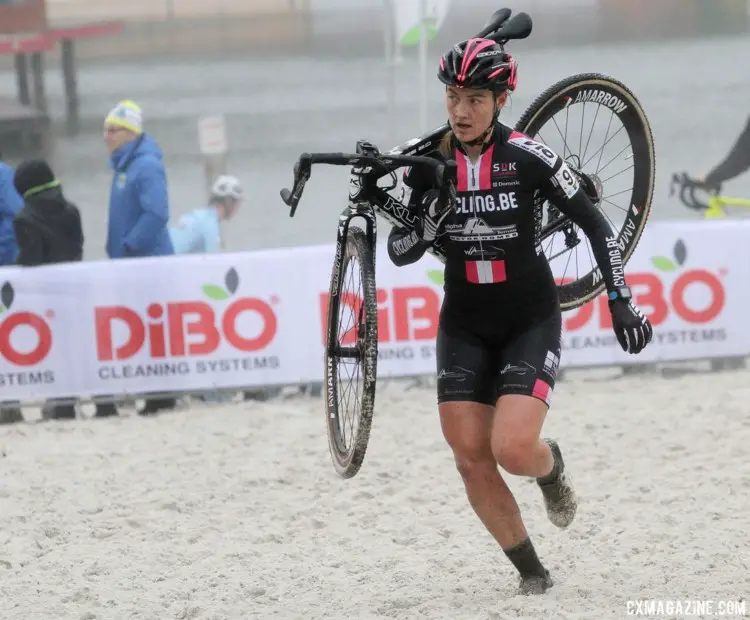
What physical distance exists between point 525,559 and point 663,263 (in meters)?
4.65

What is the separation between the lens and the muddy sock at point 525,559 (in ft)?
19.1

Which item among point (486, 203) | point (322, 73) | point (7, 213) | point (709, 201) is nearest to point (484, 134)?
point (486, 203)

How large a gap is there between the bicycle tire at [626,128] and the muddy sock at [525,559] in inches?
41.6

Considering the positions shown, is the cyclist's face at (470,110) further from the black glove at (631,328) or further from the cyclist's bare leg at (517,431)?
the cyclist's bare leg at (517,431)

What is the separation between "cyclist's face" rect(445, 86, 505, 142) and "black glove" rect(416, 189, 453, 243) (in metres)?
Answer: 0.26

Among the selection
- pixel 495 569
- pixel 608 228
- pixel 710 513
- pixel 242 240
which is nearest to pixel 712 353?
pixel 710 513

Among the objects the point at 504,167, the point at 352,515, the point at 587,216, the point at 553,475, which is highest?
the point at 504,167

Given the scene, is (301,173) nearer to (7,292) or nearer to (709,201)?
(7,292)

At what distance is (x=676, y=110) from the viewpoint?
17.9 m

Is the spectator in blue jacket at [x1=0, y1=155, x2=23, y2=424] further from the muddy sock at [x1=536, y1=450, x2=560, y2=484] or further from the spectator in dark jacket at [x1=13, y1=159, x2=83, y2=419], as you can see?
the muddy sock at [x1=536, y1=450, x2=560, y2=484]

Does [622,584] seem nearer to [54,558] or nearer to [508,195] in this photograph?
[508,195]

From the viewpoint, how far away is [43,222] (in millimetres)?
9844

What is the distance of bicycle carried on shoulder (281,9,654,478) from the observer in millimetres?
5242

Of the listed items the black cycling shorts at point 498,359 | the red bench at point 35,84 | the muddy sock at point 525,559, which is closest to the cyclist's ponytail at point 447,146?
the black cycling shorts at point 498,359
